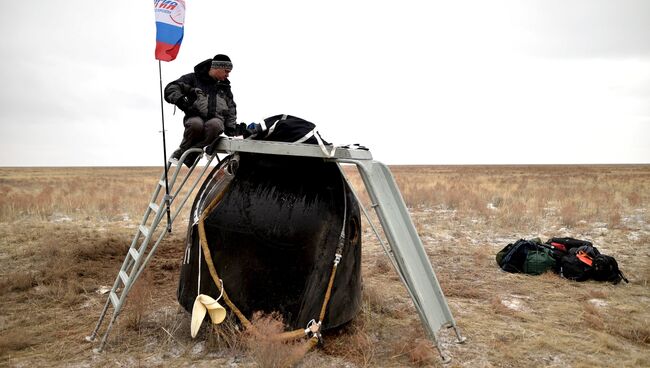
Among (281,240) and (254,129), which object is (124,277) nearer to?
(281,240)

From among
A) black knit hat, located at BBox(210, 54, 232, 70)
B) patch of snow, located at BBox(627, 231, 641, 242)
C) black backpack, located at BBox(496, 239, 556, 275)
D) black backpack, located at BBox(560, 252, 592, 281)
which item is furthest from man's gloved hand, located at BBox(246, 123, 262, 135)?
patch of snow, located at BBox(627, 231, 641, 242)

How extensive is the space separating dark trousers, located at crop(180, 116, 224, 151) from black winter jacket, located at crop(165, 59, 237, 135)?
9.2 inches

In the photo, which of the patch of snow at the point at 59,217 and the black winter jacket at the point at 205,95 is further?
the patch of snow at the point at 59,217

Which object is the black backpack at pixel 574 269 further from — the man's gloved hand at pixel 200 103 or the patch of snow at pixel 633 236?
the man's gloved hand at pixel 200 103

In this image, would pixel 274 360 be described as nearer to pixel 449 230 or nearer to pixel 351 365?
→ pixel 351 365

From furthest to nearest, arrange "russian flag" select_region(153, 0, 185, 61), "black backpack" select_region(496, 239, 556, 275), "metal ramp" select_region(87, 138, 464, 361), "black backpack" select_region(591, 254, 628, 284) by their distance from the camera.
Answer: "black backpack" select_region(496, 239, 556, 275), "black backpack" select_region(591, 254, 628, 284), "russian flag" select_region(153, 0, 185, 61), "metal ramp" select_region(87, 138, 464, 361)

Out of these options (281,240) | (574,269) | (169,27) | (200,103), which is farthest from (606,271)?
(169,27)

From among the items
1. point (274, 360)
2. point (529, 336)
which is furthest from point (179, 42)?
point (529, 336)

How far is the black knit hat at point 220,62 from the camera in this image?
18.4 ft

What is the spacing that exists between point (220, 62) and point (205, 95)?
0.48 metres

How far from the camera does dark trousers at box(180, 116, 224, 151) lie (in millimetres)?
5098

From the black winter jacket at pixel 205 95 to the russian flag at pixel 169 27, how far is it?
35 cm

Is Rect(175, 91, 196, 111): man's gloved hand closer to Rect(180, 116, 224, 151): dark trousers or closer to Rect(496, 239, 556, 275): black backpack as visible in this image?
Rect(180, 116, 224, 151): dark trousers

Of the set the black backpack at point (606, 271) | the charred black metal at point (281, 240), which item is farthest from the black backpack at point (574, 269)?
the charred black metal at point (281, 240)
